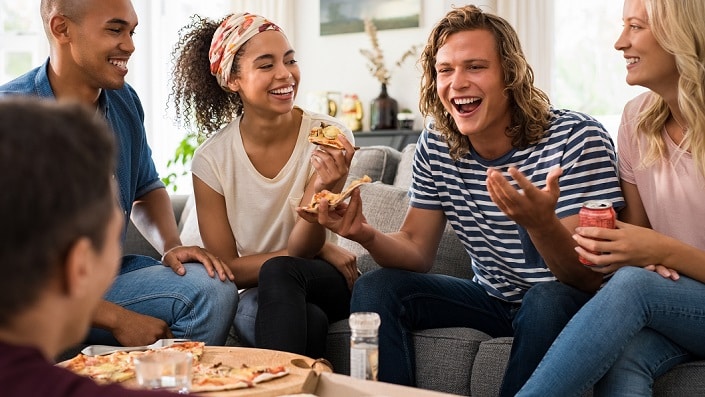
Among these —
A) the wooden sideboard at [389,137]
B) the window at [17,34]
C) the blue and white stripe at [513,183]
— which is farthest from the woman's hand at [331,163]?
the window at [17,34]

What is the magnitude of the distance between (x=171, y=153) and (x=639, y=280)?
18.4 ft

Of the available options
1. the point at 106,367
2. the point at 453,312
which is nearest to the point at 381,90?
the point at 453,312

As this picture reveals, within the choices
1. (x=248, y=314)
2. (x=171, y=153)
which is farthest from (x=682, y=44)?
(x=171, y=153)

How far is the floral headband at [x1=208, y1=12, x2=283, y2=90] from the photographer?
2.81 metres

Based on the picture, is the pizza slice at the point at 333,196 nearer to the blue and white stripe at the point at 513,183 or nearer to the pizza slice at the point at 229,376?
the blue and white stripe at the point at 513,183

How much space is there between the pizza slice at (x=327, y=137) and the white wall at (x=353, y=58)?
379cm

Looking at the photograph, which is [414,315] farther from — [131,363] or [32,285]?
[32,285]

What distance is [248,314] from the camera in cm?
261

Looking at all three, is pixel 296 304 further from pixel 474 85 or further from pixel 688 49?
pixel 688 49

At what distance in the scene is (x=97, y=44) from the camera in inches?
105

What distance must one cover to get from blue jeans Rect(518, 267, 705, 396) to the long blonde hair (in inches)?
14.2

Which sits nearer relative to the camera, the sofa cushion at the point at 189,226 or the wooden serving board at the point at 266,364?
the wooden serving board at the point at 266,364

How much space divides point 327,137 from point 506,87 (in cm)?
50

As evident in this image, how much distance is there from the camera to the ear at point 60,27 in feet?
8.85
